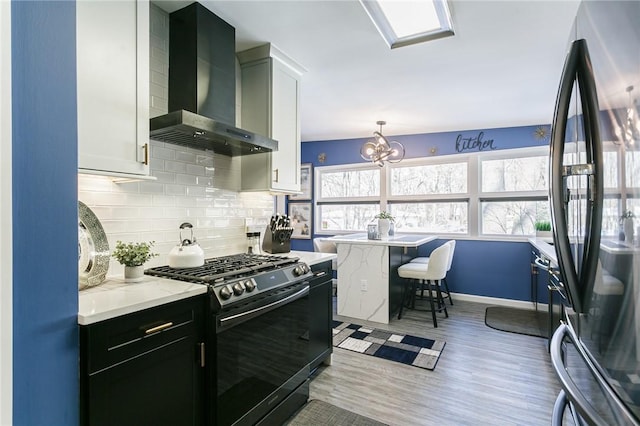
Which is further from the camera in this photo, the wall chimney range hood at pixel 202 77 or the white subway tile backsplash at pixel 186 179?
the white subway tile backsplash at pixel 186 179

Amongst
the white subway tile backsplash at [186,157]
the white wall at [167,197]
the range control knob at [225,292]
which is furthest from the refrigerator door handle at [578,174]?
the white subway tile backsplash at [186,157]

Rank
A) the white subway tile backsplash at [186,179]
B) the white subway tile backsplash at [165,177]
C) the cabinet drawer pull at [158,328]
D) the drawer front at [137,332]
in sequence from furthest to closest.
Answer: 1. the white subway tile backsplash at [186,179]
2. the white subway tile backsplash at [165,177]
3. the cabinet drawer pull at [158,328]
4. the drawer front at [137,332]

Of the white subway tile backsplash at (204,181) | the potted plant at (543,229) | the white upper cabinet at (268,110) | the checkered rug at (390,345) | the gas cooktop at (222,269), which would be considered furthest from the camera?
the potted plant at (543,229)

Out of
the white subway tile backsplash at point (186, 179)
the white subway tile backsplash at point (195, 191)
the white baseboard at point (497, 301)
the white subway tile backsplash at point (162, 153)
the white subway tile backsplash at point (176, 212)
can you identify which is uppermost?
the white subway tile backsplash at point (162, 153)

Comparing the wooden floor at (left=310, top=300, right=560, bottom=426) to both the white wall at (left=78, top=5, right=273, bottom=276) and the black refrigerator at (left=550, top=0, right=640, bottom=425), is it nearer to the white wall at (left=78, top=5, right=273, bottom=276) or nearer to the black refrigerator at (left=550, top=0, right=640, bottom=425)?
the white wall at (left=78, top=5, right=273, bottom=276)

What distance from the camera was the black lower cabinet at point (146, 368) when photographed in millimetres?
1147

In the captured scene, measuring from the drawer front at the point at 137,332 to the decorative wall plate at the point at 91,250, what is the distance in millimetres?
430

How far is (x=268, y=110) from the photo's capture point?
103 inches

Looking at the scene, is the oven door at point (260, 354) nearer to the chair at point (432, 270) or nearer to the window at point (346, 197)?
the chair at point (432, 270)

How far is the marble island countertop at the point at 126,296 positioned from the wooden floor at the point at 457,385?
4.52 feet

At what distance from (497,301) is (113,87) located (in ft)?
16.2

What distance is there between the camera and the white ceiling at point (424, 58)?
207 centimetres

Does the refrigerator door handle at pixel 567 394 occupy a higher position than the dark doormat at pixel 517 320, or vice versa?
the refrigerator door handle at pixel 567 394

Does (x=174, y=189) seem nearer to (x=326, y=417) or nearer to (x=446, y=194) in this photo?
(x=326, y=417)
